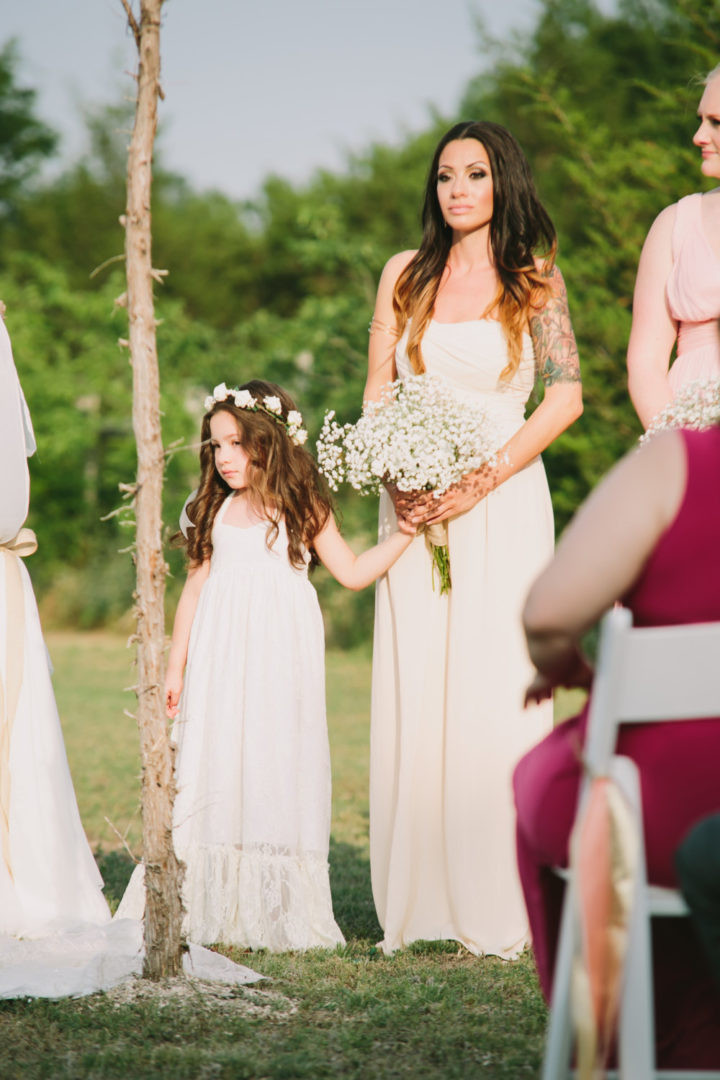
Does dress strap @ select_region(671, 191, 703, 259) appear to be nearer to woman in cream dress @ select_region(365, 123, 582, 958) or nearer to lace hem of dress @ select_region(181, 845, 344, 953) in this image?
woman in cream dress @ select_region(365, 123, 582, 958)

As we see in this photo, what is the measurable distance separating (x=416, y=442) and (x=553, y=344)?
2.42 ft

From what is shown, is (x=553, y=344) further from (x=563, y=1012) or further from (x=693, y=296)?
(x=563, y=1012)

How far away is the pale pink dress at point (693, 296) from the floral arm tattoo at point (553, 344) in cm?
44

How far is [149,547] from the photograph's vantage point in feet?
13.0

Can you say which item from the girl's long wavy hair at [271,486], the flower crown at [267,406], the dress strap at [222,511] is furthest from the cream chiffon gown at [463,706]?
the dress strap at [222,511]

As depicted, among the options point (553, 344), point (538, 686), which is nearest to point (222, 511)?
point (553, 344)

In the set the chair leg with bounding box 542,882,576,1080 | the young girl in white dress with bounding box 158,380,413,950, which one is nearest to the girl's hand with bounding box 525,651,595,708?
the chair leg with bounding box 542,882,576,1080

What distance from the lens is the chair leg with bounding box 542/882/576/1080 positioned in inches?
85.4

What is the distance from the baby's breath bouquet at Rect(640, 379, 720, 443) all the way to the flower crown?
1752 mm

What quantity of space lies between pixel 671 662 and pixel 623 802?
25 cm

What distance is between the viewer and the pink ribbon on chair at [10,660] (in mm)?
Answer: 4723

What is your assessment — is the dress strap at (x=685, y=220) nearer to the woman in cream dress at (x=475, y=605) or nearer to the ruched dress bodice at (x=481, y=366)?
the woman in cream dress at (x=475, y=605)

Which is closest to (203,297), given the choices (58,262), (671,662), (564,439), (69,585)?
→ (58,262)

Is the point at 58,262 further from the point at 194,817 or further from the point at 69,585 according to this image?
the point at 194,817
